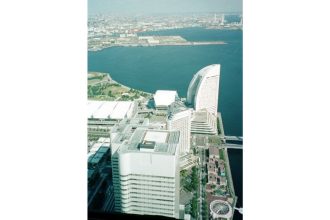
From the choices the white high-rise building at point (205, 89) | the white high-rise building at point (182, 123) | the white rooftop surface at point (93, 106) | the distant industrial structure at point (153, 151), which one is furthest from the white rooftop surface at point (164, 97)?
the white rooftop surface at point (93, 106)

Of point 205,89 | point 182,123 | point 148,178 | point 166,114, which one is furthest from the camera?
point 205,89

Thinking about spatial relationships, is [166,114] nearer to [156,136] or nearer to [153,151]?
[156,136]

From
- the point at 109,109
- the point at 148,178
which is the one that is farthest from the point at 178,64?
the point at 148,178

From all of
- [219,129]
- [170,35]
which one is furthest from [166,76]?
[219,129]

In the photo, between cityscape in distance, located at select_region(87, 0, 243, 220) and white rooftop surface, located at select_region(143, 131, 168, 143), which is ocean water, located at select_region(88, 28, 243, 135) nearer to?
cityscape in distance, located at select_region(87, 0, 243, 220)

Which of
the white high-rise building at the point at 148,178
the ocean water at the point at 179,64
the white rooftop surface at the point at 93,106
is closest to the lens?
the white high-rise building at the point at 148,178

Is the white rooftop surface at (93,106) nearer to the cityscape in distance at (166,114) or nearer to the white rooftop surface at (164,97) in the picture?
the cityscape in distance at (166,114)


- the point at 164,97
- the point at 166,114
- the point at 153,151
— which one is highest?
the point at 164,97

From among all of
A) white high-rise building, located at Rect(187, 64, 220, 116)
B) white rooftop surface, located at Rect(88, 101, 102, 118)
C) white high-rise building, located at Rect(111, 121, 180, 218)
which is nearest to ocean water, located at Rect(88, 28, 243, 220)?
white high-rise building, located at Rect(187, 64, 220, 116)
